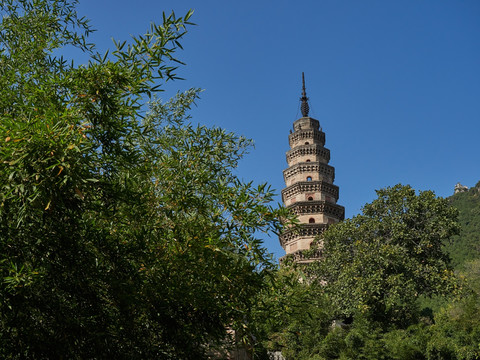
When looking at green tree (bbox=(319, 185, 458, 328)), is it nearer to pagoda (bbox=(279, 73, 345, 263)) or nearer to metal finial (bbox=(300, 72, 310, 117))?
pagoda (bbox=(279, 73, 345, 263))

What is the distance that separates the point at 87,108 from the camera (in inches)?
145

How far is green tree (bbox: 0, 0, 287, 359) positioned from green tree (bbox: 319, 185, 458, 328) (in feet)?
52.3

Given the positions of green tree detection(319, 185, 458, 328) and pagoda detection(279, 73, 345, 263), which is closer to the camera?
green tree detection(319, 185, 458, 328)

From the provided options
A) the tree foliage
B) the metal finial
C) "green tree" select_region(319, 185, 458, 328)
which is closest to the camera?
the tree foliage

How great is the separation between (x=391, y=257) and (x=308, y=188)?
11044mm

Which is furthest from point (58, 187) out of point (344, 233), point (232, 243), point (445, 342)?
point (344, 233)

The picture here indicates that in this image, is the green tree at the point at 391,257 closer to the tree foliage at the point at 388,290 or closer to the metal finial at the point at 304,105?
the tree foliage at the point at 388,290

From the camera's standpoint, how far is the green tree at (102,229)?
10.3 ft

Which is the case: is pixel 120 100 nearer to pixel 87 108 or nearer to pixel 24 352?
pixel 87 108

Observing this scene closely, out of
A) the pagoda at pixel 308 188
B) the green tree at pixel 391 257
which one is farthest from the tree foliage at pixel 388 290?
the pagoda at pixel 308 188

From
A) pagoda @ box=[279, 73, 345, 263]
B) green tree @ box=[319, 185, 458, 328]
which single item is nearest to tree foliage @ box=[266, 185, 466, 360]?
green tree @ box=[319, 185, 458, 328]

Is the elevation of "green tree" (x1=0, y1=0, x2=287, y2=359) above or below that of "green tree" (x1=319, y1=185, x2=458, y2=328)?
below

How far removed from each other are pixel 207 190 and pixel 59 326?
211cm

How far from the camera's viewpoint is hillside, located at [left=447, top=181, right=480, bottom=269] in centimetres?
3912
